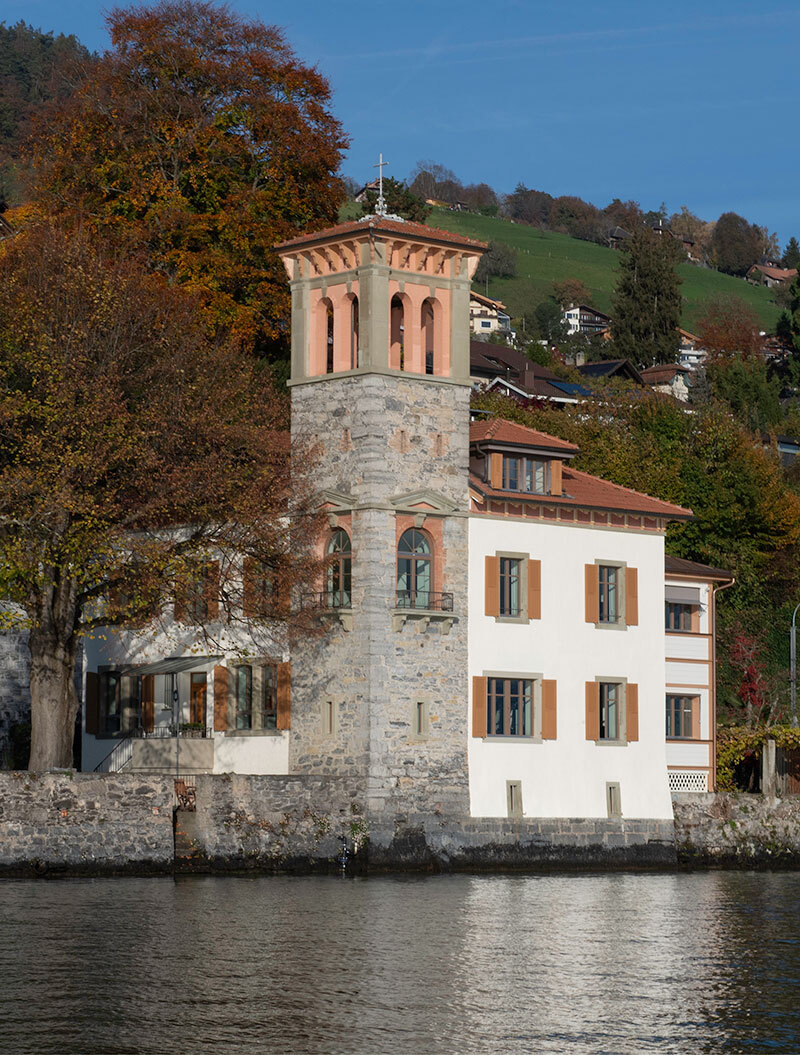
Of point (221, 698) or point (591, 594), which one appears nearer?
point (221, 698)

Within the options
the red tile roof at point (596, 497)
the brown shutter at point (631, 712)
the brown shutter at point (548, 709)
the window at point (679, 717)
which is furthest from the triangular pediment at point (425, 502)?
the window at point (679, 717)

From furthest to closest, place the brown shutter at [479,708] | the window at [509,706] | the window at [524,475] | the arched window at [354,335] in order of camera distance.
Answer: the window at [524,475], the window at [509,706], the arched window at [354,335], the brown shutter at [479,708]

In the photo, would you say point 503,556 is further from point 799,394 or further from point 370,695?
point 799,394

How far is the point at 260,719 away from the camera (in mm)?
50625

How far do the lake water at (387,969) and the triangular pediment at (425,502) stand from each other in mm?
10054

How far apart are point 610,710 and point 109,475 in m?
15.1

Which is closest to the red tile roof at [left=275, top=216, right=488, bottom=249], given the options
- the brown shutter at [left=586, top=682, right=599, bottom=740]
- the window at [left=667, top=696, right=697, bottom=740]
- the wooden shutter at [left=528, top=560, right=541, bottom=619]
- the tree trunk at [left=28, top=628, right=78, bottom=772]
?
the wooden shutter at [left=528, top=560, right=541, bottom=619]

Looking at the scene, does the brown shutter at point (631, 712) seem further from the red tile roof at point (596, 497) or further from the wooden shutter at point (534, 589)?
the red tile roof at point (596, 497)

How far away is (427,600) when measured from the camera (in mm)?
49062

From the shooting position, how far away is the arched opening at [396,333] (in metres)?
50.1

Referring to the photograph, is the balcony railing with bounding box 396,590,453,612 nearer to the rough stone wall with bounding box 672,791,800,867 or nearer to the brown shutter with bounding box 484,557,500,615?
the brown shutter with bounding box 484,557,500,615

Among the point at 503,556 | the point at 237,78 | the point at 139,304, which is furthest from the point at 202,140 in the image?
the point at 503,556

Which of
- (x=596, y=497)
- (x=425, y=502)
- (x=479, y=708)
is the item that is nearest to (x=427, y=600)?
(x=425, y=502)

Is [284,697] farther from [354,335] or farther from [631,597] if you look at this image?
[631,597]
